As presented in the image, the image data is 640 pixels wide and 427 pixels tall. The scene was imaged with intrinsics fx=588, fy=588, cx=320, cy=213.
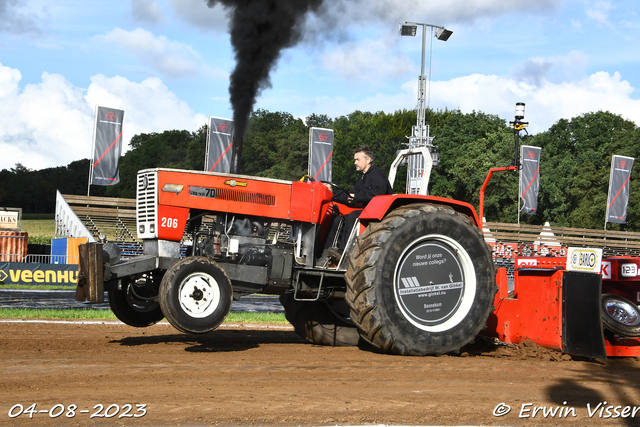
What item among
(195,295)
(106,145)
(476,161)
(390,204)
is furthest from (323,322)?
(476,161)

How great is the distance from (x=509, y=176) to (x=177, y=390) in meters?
39.9

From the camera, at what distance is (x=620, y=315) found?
5.88 metres

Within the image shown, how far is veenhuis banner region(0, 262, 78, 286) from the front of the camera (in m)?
15.4

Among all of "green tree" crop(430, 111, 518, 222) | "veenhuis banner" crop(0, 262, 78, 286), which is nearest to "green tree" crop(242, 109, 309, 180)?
"green tree" crop(430, 111, 518, 222)

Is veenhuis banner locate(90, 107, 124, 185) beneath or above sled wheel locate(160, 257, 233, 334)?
above

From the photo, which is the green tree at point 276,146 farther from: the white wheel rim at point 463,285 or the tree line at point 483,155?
the white wheel rim at point 463,285

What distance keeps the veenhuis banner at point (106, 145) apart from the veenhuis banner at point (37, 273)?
6.75 m

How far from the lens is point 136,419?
3.21 metres

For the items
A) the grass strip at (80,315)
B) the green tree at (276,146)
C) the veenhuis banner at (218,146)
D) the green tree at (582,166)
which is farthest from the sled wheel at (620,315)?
the green tree at (276,146)

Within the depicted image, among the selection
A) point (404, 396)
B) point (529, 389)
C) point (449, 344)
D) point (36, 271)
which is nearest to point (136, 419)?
point (404, 396)

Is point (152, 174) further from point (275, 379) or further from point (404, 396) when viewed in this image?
point (404, 396)

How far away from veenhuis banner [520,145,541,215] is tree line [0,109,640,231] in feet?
32.0

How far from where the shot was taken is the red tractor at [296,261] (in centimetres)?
510

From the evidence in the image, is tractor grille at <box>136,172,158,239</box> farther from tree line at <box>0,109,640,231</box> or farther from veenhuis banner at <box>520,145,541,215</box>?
tree line at <box>0,109,640,231</box>
